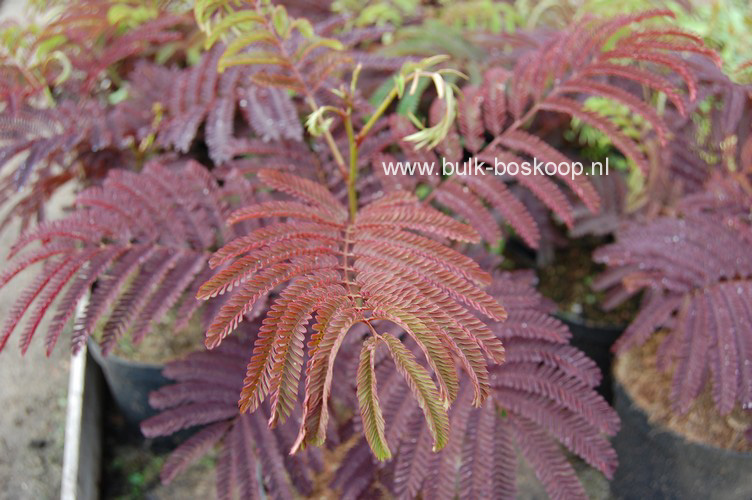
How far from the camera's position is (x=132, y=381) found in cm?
151

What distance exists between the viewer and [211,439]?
1068 mm

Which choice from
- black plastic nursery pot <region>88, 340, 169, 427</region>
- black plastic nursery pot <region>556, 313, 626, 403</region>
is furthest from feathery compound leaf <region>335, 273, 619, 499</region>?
black plastic nursery pot <region>88, 340, 169, 427</region>

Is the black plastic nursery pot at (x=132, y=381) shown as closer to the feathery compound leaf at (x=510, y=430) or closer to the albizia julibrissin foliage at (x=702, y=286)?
the feathery compound leaf at (x=510, y=430)

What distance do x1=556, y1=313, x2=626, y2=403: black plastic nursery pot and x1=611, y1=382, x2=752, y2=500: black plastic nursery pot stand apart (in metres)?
0.19

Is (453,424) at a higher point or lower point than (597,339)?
higher

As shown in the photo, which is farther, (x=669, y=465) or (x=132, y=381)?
(x=132, y=381)

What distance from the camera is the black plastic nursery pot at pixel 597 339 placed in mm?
1576

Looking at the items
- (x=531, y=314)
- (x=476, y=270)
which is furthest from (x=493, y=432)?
(x=476, y=270)

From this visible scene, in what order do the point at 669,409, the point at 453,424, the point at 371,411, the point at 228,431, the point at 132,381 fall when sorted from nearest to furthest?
the point at 371,411, the point at 453,424, the point at 228,431, the point at 669,409, the point at 132,381

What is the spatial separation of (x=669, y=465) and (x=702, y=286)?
43cm

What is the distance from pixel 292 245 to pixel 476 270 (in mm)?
227

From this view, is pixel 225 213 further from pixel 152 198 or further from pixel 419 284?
pixel 419 284

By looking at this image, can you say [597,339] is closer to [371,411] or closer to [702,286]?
[702,286]

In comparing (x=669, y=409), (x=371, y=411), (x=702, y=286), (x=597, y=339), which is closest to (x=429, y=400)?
(x=371, y=411)
